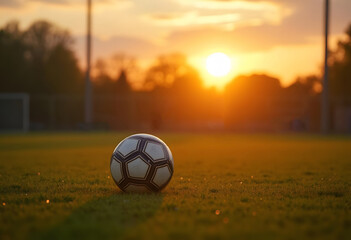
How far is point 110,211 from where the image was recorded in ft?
17.5

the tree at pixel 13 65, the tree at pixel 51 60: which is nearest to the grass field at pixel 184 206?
the tree at pixel 13 65

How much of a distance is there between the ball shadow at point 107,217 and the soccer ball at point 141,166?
204 millimetres

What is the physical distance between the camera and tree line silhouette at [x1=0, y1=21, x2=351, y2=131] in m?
41.1

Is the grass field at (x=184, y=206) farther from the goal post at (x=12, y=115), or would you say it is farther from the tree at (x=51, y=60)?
the tree at (x=51, y=60)

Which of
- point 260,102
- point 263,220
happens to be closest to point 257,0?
point 260,102

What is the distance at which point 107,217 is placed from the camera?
16.5 ft

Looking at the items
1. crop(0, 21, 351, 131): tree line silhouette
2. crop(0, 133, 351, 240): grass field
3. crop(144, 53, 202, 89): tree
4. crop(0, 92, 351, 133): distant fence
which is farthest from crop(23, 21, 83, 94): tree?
crop(0, 133, 351, 240): grass field

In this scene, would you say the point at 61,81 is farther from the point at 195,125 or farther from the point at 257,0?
the point at 257,0

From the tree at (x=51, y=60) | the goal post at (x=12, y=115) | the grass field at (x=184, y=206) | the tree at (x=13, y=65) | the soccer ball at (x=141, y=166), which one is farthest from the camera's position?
the tree at (x=51, y=60)

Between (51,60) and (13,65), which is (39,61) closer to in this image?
(51,60)

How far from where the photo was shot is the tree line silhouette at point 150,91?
41125mm

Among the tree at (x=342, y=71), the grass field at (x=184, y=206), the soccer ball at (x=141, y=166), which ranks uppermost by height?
the tree at (x=342, y=71)

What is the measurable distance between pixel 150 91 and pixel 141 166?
56163 millimetres

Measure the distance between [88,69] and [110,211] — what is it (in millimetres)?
33905
